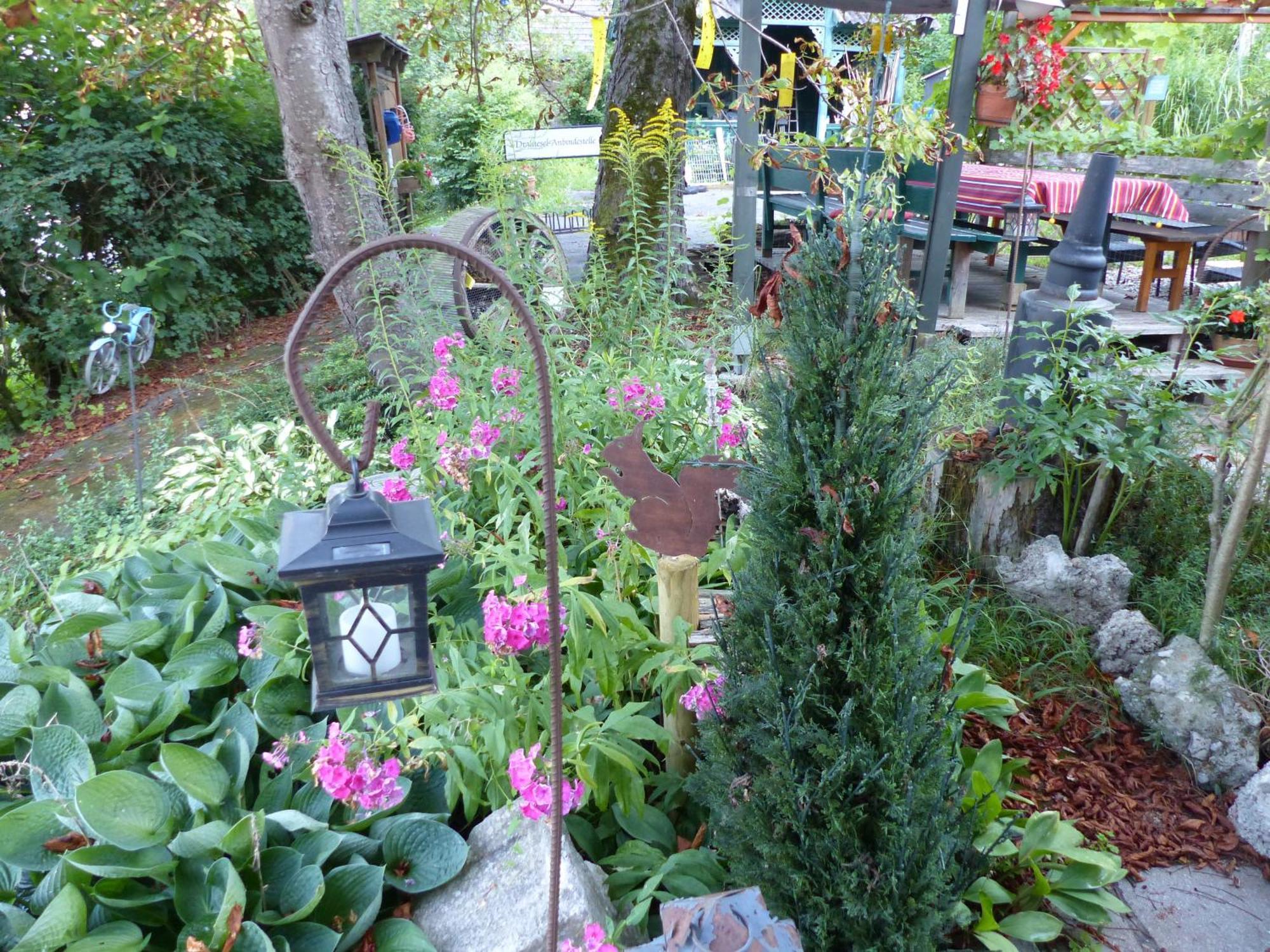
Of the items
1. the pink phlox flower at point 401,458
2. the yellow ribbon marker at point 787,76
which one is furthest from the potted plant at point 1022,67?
the pink phlox flower at point 401,458

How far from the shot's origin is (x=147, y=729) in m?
2.23

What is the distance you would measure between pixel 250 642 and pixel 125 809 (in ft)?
1.68

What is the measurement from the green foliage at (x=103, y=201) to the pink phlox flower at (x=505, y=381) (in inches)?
174

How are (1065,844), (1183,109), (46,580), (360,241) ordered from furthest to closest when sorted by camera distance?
(1183,109), (360,241), (46,580), (1065,844)

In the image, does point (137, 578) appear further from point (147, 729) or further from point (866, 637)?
point (866, 637)

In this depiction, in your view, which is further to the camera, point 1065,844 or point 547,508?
point 1065,844

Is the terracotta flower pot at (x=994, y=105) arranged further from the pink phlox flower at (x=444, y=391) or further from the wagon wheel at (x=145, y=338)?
the wagon wheel at (x=145, y=338)

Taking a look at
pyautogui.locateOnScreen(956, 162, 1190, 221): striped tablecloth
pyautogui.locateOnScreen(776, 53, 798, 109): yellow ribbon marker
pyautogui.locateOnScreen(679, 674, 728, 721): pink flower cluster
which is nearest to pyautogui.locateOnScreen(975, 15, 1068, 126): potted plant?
pyautogui.locateOnScreen(956, 162, 1190, 221): striped tablecloth

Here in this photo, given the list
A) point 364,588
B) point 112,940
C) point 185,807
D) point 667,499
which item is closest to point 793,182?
point 667,499

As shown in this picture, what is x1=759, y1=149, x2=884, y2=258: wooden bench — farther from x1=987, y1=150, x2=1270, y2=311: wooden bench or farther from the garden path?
the garden path

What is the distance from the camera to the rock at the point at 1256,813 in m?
2.35

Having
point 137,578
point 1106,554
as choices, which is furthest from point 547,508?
point 1106,554

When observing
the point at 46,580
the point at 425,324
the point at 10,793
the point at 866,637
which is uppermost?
the point at 425,324

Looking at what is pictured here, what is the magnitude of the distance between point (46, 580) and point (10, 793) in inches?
86.2
